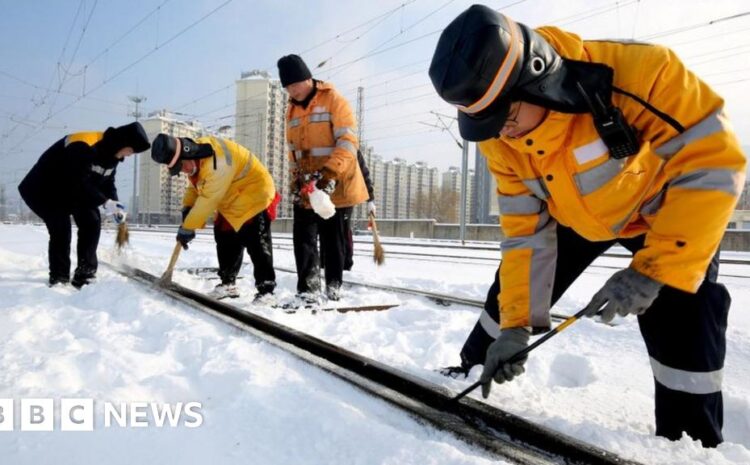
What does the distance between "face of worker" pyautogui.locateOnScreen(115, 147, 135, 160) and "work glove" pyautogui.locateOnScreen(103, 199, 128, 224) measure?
725 mm

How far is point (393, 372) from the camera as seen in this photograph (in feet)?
6.79

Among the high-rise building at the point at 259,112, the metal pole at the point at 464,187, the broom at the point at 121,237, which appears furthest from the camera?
the high-rise building at the point at 259,112

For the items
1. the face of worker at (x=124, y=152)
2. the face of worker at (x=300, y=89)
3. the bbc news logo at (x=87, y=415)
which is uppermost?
the face of worker at (x=300, y=89)

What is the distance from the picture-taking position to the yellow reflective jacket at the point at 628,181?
4.15 ft

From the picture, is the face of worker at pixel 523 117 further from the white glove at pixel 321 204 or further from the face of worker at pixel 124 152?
the face of worker at pixel 124 152

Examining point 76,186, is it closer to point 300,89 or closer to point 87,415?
point 300,89

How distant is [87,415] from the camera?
4.80 ft

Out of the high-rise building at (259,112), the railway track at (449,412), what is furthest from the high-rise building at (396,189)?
the railway track at (449,412)

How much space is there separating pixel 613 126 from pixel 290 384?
1548 millimetres

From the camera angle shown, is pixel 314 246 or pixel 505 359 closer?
pixel 505 359

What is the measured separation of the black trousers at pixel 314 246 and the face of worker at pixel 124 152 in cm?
217

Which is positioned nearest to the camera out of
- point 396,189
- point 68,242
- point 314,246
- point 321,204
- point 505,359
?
point 505,359

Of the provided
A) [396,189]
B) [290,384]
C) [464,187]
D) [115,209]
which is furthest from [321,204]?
[396,189]

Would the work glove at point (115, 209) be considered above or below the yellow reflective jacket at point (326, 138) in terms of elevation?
below
